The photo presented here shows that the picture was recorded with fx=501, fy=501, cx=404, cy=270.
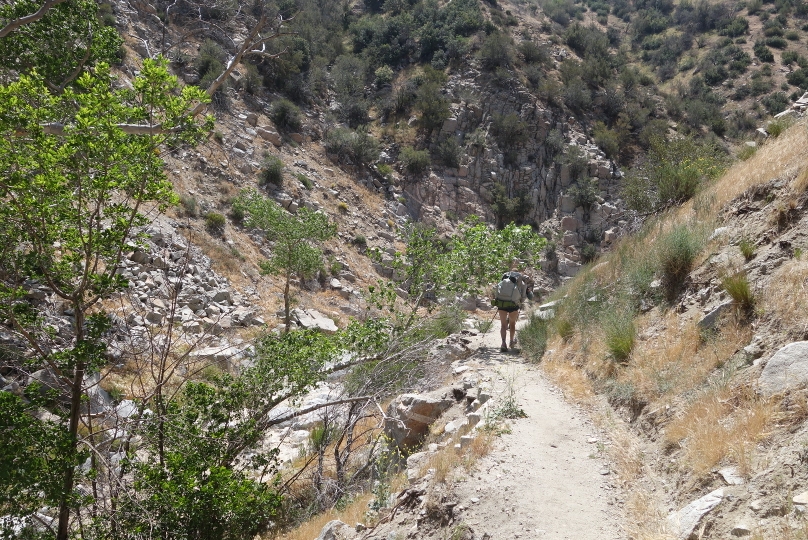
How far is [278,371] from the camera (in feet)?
21.4

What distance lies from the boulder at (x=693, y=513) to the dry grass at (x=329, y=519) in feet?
10.1

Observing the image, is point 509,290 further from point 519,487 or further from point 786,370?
point 786,370

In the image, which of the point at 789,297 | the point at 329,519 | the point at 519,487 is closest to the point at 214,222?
the point at 329,519

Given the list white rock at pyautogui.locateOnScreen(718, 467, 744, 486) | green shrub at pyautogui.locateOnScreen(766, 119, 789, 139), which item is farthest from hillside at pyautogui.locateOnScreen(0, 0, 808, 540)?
green shrub at pyautogui.locateOnScreen(766, 119, 789, 139)

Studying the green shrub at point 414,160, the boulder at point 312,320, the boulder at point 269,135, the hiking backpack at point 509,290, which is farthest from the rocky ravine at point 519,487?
the green shrub at point 414,160

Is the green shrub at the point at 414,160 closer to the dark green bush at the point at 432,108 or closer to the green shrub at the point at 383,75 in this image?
the dark green bush at the point at 432,108

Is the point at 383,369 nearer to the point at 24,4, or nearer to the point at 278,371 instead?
the point at 278,371

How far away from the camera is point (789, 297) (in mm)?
4457

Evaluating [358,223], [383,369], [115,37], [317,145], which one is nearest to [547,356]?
[383,369]

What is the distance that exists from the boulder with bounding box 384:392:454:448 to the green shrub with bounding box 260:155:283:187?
58.2 feet

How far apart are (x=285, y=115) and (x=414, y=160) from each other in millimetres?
7789

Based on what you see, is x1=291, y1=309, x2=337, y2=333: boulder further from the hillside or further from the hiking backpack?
the hiking backpack

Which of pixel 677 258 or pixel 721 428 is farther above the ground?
pixel 677 258

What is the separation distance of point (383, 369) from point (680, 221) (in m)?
5.32
